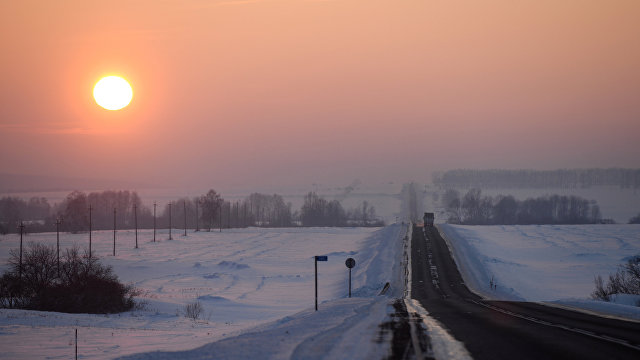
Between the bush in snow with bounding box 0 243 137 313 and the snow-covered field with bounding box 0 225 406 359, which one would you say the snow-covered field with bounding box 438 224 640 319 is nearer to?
the snow-covered field with bounding box 0 225 406 359

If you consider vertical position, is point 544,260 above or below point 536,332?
below

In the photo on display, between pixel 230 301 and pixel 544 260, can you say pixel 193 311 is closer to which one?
pixel 230 301

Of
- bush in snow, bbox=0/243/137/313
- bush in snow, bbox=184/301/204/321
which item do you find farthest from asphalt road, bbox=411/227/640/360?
bush in snow, bbox=0/243/137/313

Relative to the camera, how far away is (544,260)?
78.8 metres

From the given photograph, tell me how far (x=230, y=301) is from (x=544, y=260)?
48.5m

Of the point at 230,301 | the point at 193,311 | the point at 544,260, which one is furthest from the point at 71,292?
the point at 544,260

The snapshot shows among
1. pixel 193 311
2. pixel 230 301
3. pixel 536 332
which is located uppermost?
pixel 536 332

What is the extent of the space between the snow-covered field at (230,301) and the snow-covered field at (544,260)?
9.00 metres

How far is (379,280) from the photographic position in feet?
178

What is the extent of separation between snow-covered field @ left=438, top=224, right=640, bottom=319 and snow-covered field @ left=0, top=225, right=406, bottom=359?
9.00m

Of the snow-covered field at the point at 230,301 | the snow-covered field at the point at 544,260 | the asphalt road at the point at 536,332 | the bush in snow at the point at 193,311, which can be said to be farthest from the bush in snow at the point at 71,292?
the snow-covered field at the point at 544,260

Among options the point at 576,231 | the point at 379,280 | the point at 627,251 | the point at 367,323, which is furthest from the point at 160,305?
the point at 576,231

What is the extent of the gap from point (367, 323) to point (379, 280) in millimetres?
35159

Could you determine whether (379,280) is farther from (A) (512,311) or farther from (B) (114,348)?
(B) (114,348)
